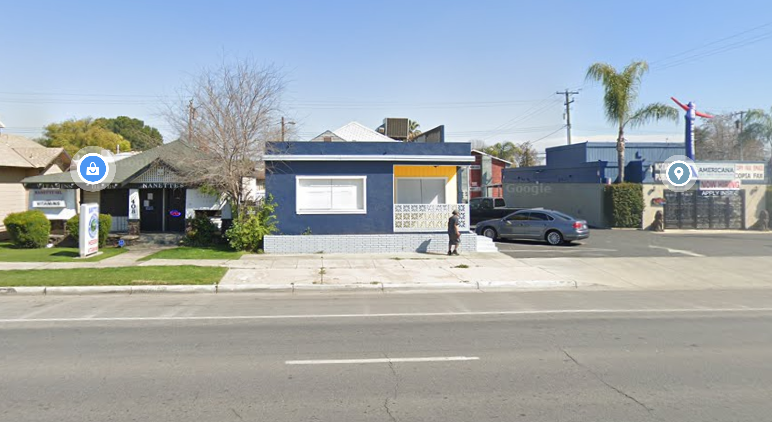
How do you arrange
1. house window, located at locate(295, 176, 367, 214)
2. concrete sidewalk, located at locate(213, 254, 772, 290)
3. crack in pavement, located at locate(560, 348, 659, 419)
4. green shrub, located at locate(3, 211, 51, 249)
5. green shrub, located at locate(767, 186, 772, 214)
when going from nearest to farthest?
crack in pavement, located at locate(560, 348, 659, 419)
concrete sidewalk, located at locate(213, 254, 772, 290)
green shrub, located at locate(3, 211, 51, 249)
house window, located at locate(295, 176, 367, 214)
green shrub, located at locate(767, 186, 772, 214)

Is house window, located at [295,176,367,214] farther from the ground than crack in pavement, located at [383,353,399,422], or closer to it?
farther from the ground

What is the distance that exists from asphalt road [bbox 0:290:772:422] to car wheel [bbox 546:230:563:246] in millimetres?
10819

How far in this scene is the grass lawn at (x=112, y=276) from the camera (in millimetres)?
11953

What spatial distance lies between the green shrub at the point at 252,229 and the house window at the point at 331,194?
105cm

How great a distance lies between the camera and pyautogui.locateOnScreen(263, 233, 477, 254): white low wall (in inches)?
709

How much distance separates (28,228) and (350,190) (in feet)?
37.8

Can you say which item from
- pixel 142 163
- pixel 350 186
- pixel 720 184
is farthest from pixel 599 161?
pixel 142 163

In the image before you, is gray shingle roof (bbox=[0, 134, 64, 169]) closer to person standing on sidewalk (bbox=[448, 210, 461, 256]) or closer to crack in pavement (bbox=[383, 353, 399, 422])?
person standing on sidewalk (bbox=[448, 210, 461, 256])

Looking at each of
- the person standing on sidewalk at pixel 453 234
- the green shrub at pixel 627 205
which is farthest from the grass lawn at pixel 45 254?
the green shrub at pixel 627 205

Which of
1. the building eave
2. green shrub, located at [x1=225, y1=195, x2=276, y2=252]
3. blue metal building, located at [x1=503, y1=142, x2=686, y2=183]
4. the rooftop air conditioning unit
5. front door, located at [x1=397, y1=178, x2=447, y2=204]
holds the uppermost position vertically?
the rooftop air conditioning unit

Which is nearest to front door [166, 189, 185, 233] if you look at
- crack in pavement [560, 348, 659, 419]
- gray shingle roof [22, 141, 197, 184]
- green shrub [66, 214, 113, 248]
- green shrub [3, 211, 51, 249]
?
gray shingle roof [22, 141, 197, 184]

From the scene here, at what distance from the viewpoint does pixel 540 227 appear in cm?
2194

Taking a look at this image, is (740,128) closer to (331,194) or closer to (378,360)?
(331,194)

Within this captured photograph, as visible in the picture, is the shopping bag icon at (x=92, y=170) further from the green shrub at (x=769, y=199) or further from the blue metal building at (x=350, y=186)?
the green shrub at (x=769, y=199)
